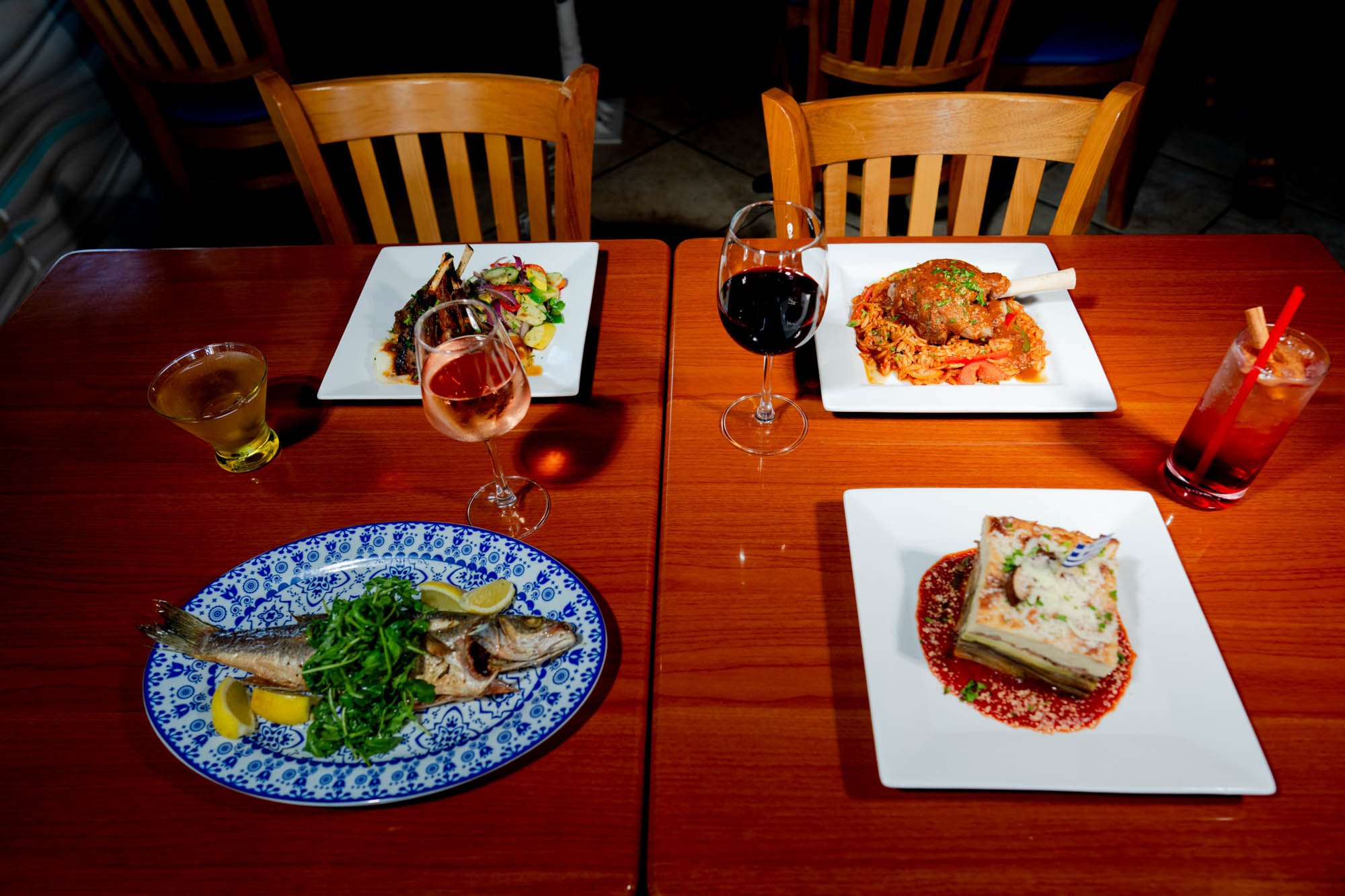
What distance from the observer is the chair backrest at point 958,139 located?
5.08 feet

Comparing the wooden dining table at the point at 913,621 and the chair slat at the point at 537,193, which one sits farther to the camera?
the chair slat at the point at 537,193

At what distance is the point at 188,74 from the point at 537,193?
1.77m

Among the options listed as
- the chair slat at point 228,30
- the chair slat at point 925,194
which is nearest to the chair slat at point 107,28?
the chair slat at point 228,30

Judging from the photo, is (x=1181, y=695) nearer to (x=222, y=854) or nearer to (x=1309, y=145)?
(x=222, y=854)

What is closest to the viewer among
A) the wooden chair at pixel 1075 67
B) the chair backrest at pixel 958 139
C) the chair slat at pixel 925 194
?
the chair backrest at pixel 958 139

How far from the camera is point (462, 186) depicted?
5.89ft

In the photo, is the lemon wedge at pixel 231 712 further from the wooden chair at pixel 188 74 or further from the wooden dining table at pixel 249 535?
the wooden chair at pixel 188 74

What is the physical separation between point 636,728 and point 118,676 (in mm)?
671

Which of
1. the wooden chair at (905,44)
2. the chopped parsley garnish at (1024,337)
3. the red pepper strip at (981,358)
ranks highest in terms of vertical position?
the chopped parsley garnish at (1024,337)

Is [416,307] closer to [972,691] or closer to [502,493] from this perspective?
[502,493]

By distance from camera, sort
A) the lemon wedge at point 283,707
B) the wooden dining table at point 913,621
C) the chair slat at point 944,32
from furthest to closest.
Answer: the chair slat at point 944,32 → the lemon wedge at point 283,707 → the wooden dining table at point 913,621

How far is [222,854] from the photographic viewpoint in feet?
2.69

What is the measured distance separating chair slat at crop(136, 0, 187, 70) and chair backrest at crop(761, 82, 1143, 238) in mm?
2257

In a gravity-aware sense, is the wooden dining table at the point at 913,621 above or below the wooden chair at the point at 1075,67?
above
